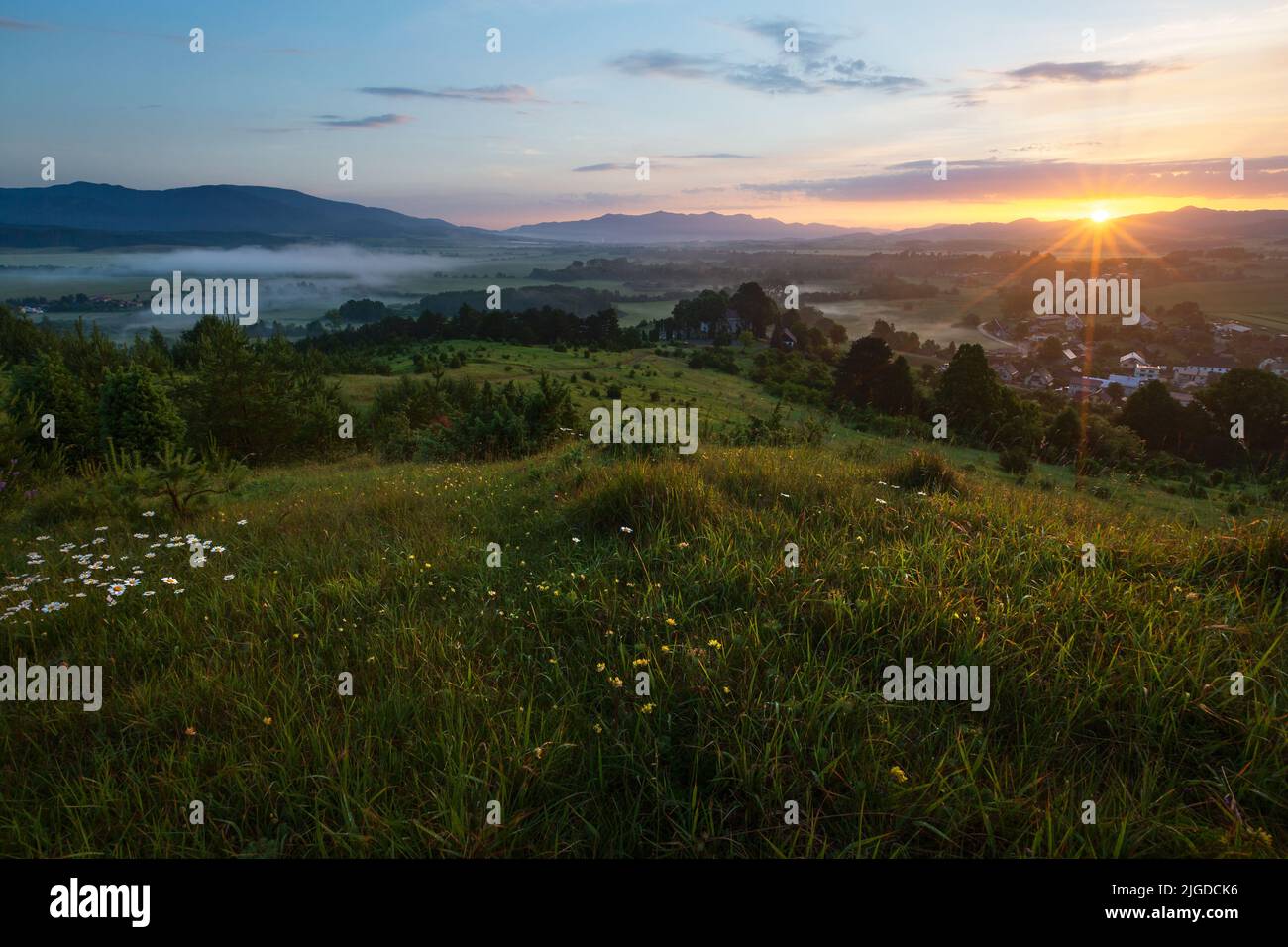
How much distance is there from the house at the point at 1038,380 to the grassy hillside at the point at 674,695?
53.9 metres

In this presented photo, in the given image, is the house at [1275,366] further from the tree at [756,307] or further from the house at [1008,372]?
the tree at [756,307]

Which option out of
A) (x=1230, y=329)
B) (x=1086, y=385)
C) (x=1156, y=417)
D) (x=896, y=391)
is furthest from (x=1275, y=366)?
(x=896, y=391)

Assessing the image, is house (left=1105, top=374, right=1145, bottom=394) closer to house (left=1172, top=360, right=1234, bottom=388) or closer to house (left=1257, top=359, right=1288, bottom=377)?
house (left=1172, top=360, right=1234, bottom=388)

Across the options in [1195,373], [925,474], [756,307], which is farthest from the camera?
[756,307]

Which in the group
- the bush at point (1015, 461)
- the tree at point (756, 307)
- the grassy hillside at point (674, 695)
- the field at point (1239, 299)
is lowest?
the bush at point (1015, 461)

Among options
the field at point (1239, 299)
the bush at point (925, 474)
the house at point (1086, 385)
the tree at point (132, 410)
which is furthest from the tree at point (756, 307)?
the bush at point (925, 474)

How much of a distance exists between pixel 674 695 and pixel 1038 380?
59071 millimetres

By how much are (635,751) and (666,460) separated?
15.8ft

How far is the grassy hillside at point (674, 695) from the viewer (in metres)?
2.46

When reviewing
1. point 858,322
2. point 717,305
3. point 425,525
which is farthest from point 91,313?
point 425,525

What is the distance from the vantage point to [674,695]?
10.3 feet

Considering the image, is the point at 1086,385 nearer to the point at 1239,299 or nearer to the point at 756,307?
the point at 1239,299

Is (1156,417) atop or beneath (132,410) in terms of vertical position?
beneath
